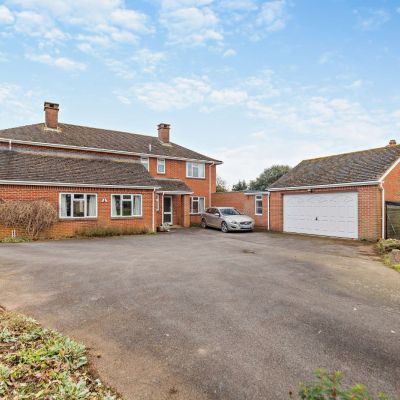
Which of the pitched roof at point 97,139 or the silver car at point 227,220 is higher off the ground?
the pitched roof at point 97,139

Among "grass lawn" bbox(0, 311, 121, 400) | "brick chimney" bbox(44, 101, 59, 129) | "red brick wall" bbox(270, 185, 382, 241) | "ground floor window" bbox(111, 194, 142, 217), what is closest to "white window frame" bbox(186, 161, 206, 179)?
"ground floor window" bbox(111, 194, 142, 217)

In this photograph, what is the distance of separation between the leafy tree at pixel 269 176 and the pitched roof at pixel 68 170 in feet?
77.2

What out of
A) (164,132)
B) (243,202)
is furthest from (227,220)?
(164,132)

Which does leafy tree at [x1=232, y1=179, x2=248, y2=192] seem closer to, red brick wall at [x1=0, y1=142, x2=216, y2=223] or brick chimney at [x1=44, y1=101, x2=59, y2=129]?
red brick wall at [x1=0, y1=142, x2=216, y2=223]

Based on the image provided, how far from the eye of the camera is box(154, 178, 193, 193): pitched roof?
21528 mm

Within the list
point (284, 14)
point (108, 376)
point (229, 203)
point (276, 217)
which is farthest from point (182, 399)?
point (229, 203)

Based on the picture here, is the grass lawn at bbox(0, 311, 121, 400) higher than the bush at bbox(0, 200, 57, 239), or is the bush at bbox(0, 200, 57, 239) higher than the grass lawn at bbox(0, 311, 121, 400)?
the bush at bbox(0, 200, 57, 239)

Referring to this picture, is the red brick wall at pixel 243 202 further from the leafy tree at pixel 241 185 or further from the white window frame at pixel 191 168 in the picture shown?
the leafy tree at pixel 241 185

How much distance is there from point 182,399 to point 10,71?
50.3ft

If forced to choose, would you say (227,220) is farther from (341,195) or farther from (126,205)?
(341,195)

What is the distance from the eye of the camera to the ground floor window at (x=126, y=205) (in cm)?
1747

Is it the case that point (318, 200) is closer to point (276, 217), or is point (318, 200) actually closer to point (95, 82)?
point (276, 217)

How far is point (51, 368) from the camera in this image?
3.07 meters

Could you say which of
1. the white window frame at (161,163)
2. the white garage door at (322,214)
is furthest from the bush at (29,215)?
the white garage door at (322,214)
